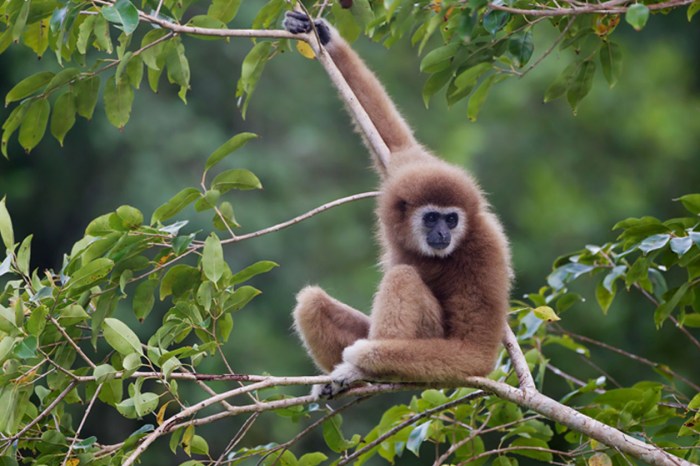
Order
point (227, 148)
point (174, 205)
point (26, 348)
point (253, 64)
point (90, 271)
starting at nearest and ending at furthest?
point (26, 348)
point (90, 271)
point (174, 205)
point (227, 148)
point (253, 64)

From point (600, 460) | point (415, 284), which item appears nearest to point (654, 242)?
point (600, 460)

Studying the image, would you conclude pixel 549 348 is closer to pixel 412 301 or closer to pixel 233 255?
pixel 233 255

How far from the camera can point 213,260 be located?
11.9 feet

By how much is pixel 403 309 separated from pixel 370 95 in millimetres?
1492

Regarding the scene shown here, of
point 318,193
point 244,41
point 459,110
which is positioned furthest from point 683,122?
point 244,41

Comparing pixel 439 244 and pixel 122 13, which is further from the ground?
pixel 122 13

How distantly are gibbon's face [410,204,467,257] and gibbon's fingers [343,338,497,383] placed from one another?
63 cm

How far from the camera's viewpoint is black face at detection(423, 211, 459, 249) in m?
4.94

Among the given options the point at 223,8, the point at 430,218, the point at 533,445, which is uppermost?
the point at 223,8

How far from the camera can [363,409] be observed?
14.4m

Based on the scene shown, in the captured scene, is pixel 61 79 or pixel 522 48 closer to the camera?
pixel 522 48

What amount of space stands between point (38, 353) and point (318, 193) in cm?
1193

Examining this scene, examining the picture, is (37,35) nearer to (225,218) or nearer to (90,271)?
(225,218)

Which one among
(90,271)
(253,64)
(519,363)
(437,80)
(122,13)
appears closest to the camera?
(90,271)
